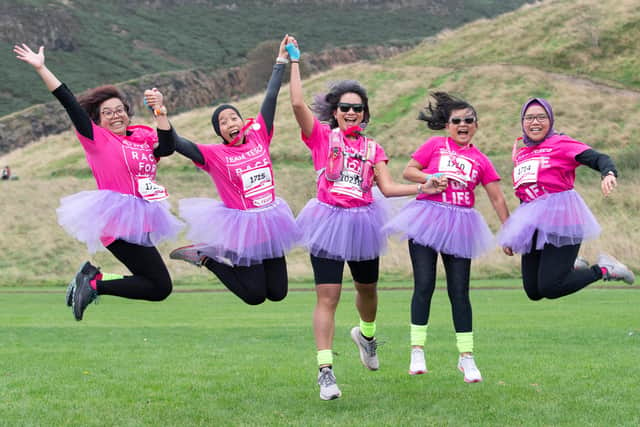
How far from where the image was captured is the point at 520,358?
35.4 feet

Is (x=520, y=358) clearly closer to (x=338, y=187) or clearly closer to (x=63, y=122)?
(x=338, y=187)

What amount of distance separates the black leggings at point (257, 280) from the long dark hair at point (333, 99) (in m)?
1.42

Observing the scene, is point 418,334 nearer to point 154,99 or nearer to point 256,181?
point 256,181

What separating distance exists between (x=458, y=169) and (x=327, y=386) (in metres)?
2.44

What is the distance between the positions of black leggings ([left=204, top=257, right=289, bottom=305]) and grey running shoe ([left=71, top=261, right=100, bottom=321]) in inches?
49.5

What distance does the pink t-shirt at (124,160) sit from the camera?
8344mm

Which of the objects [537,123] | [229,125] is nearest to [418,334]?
[537,123]

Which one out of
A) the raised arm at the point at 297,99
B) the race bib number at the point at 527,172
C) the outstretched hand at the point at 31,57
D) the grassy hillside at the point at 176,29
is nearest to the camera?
the raised arm at the point at 297,99

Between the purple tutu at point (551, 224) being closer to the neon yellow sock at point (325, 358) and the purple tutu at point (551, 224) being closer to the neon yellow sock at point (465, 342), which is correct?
the neon yellow sock at point (465, 342)

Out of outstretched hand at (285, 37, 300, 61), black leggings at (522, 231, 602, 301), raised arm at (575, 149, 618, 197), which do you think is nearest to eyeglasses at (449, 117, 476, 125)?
raised arm at (575, 149, 618, 197)

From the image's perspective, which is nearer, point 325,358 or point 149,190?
point 325,358

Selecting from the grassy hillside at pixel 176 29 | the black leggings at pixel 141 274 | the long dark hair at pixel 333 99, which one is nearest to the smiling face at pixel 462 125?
the long dark hair at pixel 333 99

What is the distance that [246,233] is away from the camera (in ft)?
27.3

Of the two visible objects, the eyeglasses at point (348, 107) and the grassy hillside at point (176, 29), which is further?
the grassy hillside at point (176, 29)
